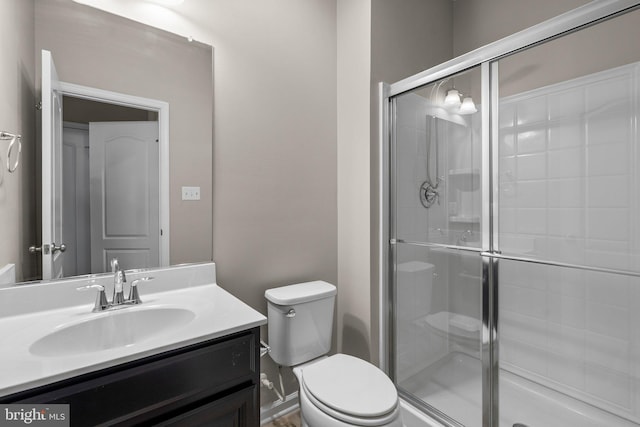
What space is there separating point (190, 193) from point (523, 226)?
150 cm

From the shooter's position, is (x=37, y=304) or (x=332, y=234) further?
(x=332, y=234)

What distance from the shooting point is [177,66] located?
1435 millimetres

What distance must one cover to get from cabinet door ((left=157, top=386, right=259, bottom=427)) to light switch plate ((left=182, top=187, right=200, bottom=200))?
0.86 m

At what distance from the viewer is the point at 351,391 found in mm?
1271

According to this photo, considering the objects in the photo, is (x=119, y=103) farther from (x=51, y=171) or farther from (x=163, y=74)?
(x=51, y=171)

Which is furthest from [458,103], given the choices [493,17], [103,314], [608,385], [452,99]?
[103,314]

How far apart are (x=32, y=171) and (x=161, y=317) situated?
0.70 metres

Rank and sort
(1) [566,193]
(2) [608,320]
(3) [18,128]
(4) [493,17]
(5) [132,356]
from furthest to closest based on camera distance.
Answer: (4) [493,17] < (2) [608,320] < (1) [566,193] < (3) [18,128] < (5) [132,356]

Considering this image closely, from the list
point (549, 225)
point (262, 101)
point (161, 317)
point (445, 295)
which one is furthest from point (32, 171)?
point (549, 225)

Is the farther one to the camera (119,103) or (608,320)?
(608,320)

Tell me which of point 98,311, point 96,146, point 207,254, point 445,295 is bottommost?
point 445,295

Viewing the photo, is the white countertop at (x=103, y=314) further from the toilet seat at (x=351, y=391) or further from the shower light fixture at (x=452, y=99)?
the shower light fixture at (x=452, y=99)

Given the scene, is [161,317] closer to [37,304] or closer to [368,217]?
[37,304]

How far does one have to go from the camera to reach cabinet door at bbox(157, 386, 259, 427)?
3.02ft
